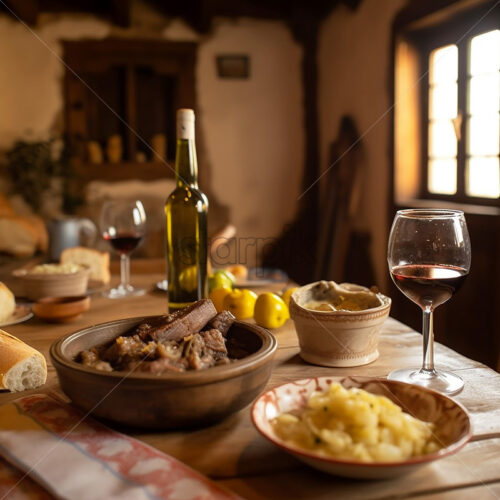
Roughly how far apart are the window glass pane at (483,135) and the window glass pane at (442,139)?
14 cm

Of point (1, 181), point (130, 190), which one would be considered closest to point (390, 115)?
point (130, 190)

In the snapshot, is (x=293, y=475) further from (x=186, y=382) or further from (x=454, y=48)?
(x=454, y=48)

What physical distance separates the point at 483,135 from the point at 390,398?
99.8 inches

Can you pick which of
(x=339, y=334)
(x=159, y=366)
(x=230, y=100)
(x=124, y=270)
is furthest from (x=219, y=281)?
(x=230, y=100)

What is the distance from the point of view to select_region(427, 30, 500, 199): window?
2.80m

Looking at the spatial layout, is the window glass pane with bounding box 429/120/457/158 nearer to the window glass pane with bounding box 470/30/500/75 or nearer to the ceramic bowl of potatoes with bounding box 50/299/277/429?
the window glass pane with bounding box 470/30/500/75

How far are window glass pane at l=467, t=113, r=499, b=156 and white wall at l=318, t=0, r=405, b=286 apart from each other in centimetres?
67

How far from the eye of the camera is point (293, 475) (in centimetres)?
62

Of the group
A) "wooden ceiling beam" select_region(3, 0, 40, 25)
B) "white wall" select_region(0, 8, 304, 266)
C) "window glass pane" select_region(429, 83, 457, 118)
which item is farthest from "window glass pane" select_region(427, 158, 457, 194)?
"wooden ceiling beam" select_region(3, 0, 40, 25)

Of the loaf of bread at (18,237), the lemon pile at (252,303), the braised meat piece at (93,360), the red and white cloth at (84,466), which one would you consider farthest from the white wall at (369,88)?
the red and white cloth at (84,466)

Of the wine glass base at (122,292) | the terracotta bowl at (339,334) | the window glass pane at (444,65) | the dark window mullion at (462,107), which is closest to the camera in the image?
the terracotta bowl at (339,334)

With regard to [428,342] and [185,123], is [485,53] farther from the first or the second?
[428,342]

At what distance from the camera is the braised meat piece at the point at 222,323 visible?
34.6 inches

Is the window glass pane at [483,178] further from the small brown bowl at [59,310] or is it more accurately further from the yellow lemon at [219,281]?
the small brown bowl at [59,310]
